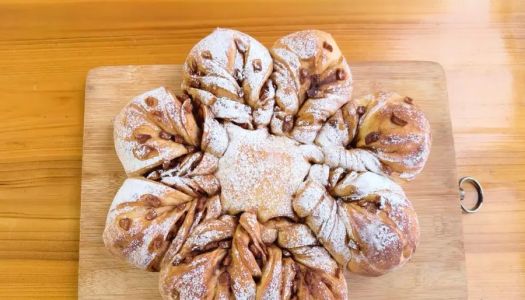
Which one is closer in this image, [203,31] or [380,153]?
[380,153]

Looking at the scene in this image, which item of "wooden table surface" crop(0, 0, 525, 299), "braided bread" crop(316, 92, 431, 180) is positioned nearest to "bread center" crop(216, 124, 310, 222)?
"braided bread" crop(316, 92, 431, 180)

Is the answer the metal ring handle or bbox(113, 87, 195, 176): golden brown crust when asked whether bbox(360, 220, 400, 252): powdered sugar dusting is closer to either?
the metal ring handle

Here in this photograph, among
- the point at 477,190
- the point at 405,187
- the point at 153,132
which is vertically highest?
the point at 153,132

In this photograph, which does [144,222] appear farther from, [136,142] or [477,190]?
[477,190]

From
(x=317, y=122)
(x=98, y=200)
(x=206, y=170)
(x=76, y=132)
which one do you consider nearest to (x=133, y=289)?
(x=98, y=200)

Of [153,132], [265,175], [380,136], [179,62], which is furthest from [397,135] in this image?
[179,62]

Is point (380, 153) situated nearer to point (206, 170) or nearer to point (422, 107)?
point (422, 107)
